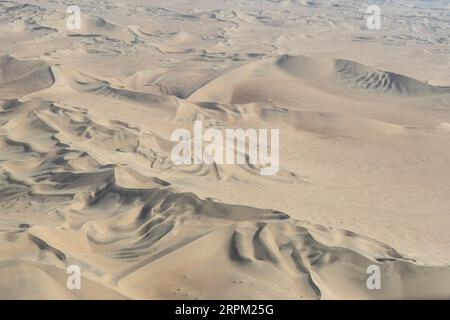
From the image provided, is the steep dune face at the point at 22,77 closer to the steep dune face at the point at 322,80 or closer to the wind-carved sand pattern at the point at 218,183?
the wind-carved sand pattern at the point at 218,183

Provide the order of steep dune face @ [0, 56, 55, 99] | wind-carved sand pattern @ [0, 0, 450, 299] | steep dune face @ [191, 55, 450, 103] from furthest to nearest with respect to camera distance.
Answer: steep dune face @ [191, 55, 450, 103] → steep dune face @ [0, 56, 55, 99] → wind-carved sand pattern @ [0, 0, 450, 299]

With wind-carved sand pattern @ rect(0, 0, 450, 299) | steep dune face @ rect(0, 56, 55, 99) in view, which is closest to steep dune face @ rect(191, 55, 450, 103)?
wind-carved sand pattern @ rect(0, 0, 450, 299)

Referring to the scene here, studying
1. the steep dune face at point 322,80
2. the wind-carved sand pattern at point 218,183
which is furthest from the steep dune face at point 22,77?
the steep dune face at point 322,80

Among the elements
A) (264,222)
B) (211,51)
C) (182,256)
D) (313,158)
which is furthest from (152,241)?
(211,51)

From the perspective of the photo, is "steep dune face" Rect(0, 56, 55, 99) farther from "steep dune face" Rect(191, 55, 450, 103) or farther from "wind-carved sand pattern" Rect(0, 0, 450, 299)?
"steep dune face" Rect(191, 55, 450, 103)

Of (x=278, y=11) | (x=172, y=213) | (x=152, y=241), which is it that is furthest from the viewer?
(x=278, y=11)
